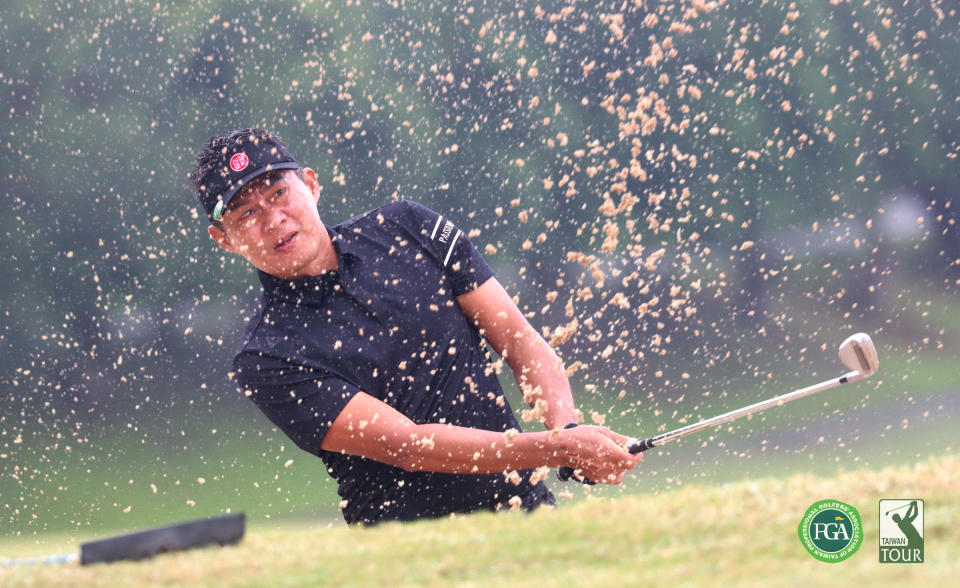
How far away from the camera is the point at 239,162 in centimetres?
307

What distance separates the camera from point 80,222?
322 inches

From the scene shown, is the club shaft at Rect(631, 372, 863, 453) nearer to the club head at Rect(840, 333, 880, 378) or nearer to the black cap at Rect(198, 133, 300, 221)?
the club head at Rect(840, 333, 880, 378)

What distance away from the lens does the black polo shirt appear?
2979 mm

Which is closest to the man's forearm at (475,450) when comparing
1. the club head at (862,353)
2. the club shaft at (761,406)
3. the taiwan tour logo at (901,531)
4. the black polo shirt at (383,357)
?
the black polo shirt at (383,357)

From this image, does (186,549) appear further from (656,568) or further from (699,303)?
(699,303)

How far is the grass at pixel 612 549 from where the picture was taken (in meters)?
1.81

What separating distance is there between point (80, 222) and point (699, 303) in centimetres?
517

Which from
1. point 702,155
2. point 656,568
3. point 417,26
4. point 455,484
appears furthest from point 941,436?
point 656,568

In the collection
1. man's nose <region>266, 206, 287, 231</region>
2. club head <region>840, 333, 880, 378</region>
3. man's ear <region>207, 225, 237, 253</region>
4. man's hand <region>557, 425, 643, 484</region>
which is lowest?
man's hand <region>557, 425, 643, 484</region>

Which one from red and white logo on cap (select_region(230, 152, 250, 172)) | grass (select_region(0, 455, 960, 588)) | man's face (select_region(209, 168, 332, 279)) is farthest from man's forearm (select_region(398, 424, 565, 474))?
red and white logo on cap (select_region(230, 152, 250, 172))

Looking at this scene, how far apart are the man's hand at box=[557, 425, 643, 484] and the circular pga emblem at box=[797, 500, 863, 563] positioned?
0.79 metres

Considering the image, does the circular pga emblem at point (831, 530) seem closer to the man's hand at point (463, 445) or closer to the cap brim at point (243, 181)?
the man's hand at point (463, 445)

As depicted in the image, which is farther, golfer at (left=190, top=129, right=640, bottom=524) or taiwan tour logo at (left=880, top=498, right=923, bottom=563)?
golfer at (left=190, top=129, right=640, bottom=524)

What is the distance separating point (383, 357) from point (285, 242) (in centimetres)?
44
